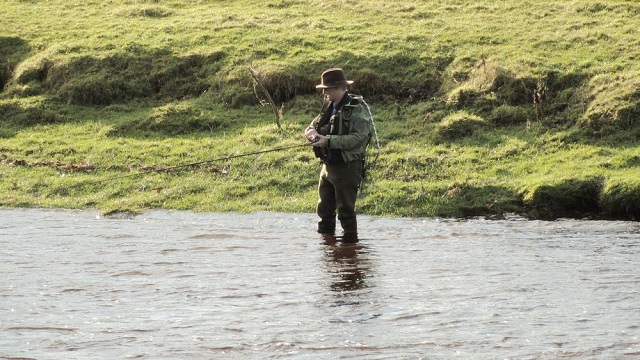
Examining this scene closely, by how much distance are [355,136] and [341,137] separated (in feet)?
0.53

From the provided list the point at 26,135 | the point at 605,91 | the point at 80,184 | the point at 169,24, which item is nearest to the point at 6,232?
the point at 80,184

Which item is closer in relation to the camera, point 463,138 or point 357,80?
point 463,138

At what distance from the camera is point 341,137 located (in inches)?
462

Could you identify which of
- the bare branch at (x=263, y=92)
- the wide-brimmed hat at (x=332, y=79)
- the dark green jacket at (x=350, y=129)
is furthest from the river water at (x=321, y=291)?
the bare branch at (x=263, y=92)

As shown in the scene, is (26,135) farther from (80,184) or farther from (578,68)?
(578,68)

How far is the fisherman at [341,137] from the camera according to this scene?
11.8m

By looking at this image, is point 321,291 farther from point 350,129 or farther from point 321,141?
point 350,129

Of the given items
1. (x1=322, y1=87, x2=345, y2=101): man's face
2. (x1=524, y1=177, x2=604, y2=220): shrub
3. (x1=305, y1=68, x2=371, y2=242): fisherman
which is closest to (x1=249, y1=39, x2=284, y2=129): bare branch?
(x1=524, y1=177, x2=604, y2=220): shrub

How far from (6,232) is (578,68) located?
10076 mm

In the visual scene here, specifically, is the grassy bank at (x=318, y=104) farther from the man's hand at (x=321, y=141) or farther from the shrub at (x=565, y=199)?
the man's hand at (x=321, y=141)

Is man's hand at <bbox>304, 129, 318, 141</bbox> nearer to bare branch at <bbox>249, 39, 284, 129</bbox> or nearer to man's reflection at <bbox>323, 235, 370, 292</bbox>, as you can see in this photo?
man's reflection at <bbox>323, 235, 370, 292</bbox>

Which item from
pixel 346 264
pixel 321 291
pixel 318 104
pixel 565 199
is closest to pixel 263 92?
pixel 318 104

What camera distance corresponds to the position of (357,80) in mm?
19719

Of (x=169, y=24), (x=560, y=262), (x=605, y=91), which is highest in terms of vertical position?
(x=169, y=24)
